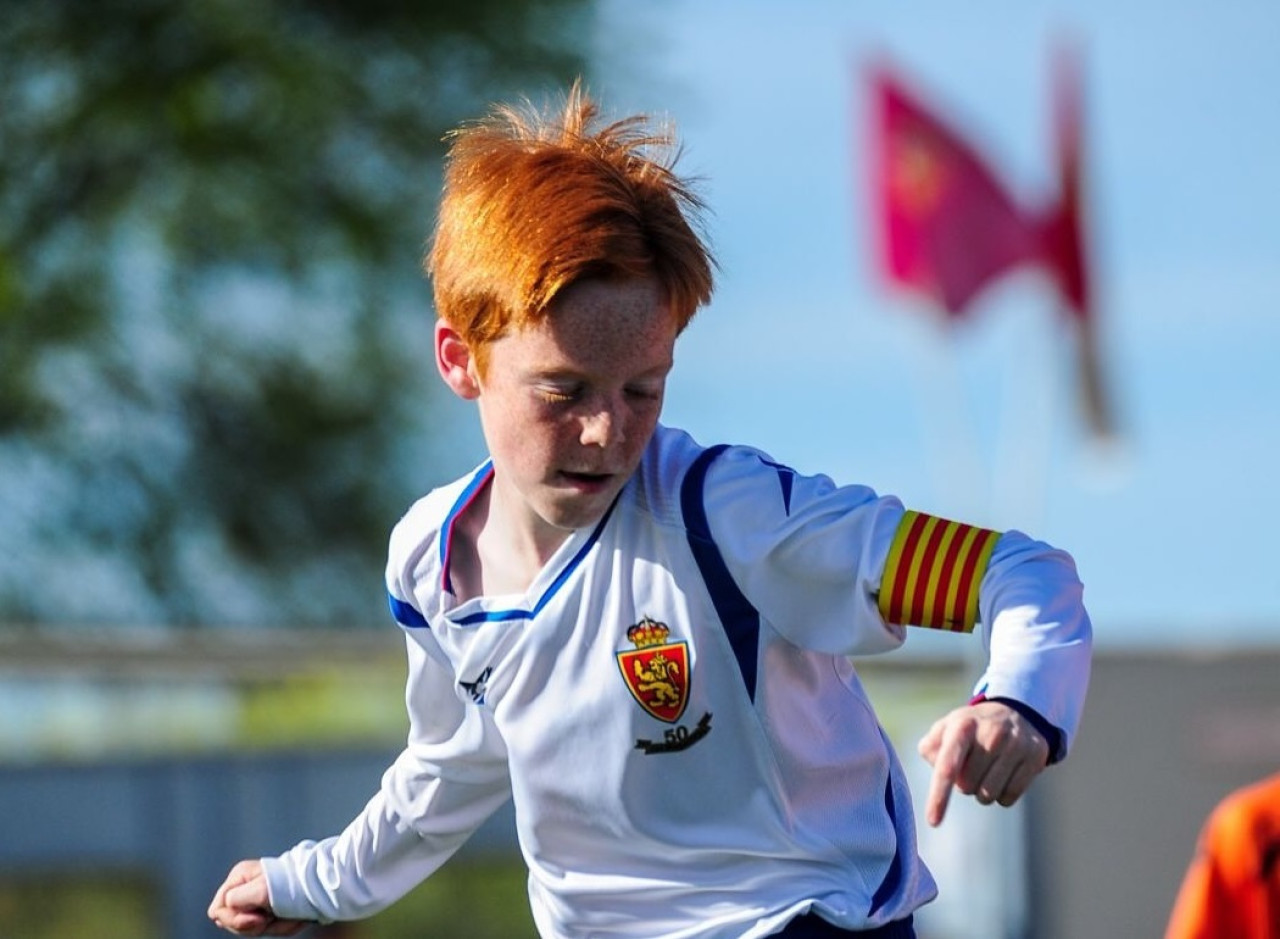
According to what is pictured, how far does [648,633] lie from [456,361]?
572 mm

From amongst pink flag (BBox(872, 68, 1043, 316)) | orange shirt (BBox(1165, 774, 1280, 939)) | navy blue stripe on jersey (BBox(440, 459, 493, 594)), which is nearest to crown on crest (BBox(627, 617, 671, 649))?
navy blue stripe on jersey (BBox(440, 459, 493, 594))

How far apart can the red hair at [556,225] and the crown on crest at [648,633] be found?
Result: 1.49ft

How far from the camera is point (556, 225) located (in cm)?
349

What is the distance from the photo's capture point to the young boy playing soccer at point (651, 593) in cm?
341

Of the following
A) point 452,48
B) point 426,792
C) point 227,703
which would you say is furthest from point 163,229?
point 426,792

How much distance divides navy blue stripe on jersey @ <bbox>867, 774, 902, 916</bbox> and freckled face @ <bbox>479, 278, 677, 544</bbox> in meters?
0.63

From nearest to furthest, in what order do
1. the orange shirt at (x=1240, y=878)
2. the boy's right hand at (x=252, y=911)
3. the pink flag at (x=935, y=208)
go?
the orange shirt at (x=1240, y=878) < the boy's right hand at (x=252, y=911) < the pink flag at (x=935, y=208)

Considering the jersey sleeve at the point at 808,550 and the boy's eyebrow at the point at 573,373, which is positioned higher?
the boy's eyebrow at the point at 573,373

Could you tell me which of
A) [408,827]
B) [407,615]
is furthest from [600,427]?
[408,827]

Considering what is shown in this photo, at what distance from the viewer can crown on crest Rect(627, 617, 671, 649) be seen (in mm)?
3508

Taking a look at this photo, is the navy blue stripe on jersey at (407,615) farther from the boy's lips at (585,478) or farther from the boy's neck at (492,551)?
the boy's lips at (585,478)

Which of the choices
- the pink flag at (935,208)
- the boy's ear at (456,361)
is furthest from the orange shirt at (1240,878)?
the pink flag at (935,208)

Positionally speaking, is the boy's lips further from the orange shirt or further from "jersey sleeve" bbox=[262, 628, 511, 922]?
the orange shirt

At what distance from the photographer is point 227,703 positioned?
10.5m
